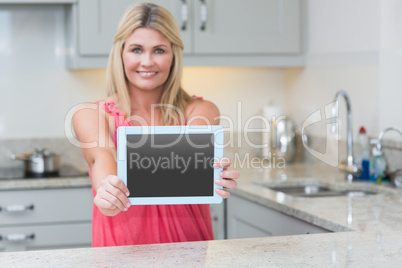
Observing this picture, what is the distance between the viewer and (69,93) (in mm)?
3301

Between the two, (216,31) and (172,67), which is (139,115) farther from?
(216,31)

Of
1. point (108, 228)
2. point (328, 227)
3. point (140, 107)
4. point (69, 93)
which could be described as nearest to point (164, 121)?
point (140, 107)

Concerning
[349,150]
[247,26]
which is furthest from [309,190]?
[247,26]

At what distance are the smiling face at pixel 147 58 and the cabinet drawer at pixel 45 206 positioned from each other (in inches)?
45.0

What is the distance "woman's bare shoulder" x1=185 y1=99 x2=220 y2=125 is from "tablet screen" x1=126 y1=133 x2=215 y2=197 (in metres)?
0.40

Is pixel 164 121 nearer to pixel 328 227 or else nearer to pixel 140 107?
pixel 140 107

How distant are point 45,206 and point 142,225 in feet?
3.77

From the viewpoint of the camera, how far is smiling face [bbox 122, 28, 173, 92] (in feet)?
5.90

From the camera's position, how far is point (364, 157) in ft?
8.57

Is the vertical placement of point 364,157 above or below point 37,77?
below

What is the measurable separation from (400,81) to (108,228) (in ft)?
4.45

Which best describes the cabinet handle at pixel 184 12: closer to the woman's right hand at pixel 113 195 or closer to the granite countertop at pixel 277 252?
the granite countertop at pixel 277 252

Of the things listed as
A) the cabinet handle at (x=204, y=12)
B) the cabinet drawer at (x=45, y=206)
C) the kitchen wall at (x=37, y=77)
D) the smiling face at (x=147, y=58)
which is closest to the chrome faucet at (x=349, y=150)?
the cabinet handle at (x=204, y=12)

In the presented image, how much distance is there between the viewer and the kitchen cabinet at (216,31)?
117 inches
